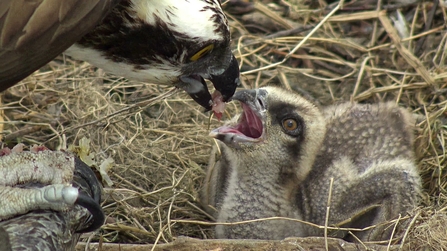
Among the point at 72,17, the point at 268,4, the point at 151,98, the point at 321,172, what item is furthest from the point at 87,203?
the point at 268,4

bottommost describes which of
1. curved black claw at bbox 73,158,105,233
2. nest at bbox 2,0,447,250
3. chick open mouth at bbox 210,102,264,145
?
nest at bbox 2,0,447,250

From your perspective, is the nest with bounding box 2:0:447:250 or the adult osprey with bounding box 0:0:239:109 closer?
the adult osprey with bounding box 0:0:239:109

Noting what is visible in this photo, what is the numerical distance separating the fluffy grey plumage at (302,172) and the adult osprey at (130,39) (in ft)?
1.13

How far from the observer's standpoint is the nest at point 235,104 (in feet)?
13.5

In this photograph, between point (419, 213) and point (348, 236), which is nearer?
point (419, 213)

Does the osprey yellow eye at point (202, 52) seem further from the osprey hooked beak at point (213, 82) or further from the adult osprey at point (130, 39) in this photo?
the osprey hooked beak at point (213, 82)

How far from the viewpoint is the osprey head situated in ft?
10.6

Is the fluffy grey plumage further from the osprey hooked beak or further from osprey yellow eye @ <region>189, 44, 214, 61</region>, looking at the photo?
osprey yellow eye @ <region>189, 44, 214, 61</region>

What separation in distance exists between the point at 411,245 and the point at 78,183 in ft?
4.82

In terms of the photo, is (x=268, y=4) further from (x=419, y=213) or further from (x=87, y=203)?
(x=87, y=203)

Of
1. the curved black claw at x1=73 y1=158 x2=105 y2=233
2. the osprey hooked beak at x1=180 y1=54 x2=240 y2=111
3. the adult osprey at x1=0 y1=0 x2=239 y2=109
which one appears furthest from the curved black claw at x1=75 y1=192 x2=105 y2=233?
the osprey hooked beak at x1=180 y1=54 x2=240 y2=111

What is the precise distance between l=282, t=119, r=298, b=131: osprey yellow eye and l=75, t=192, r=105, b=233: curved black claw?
119cm

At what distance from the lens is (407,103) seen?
15.8 feet

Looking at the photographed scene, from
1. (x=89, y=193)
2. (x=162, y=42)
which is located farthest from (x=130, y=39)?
(x=89, y=193)
